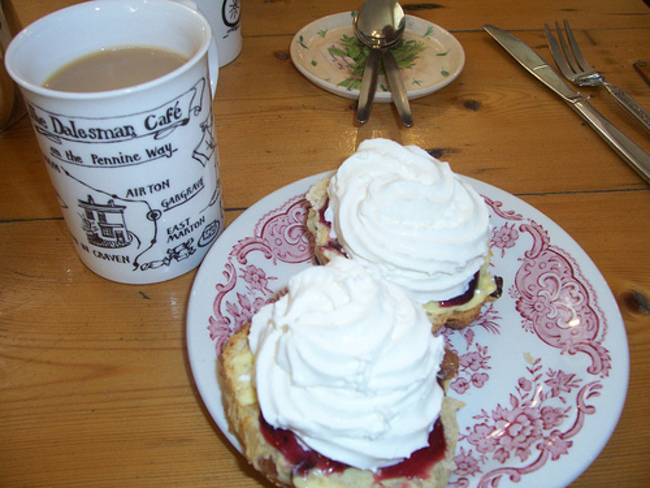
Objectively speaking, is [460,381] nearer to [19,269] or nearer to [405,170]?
[405,170]

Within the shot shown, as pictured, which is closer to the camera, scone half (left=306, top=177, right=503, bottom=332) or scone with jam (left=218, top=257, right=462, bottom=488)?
scone with jam (left=218, top=257, right=462, bottom=488)

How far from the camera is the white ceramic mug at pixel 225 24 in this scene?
1.71 metres

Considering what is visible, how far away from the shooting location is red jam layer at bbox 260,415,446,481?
0.88 meters

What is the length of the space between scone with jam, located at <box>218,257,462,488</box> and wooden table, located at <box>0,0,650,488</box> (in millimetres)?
172

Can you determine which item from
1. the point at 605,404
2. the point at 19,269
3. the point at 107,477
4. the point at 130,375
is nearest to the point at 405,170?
the point at 605,404

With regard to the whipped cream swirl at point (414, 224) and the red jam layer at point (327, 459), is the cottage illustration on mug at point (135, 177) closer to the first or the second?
the whipped cream swirl at point (414, 224)

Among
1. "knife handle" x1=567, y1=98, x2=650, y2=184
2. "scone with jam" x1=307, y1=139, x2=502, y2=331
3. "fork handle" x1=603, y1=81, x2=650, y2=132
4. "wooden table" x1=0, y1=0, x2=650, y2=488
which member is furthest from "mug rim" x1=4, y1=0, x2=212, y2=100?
"fork handle" x1=603, y1=81, x2=650, y2=132

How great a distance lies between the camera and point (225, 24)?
1.81 m

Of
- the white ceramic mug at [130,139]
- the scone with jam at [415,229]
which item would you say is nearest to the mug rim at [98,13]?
the white ceramic mug at [130,139]

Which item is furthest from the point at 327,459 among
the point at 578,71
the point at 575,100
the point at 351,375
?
the point at 578,71

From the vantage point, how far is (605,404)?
1.00 meters

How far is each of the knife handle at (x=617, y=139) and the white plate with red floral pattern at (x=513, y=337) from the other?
0.51m

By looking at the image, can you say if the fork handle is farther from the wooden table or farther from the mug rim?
the mug rim

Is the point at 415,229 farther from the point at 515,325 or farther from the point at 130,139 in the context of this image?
the point at 130,139
